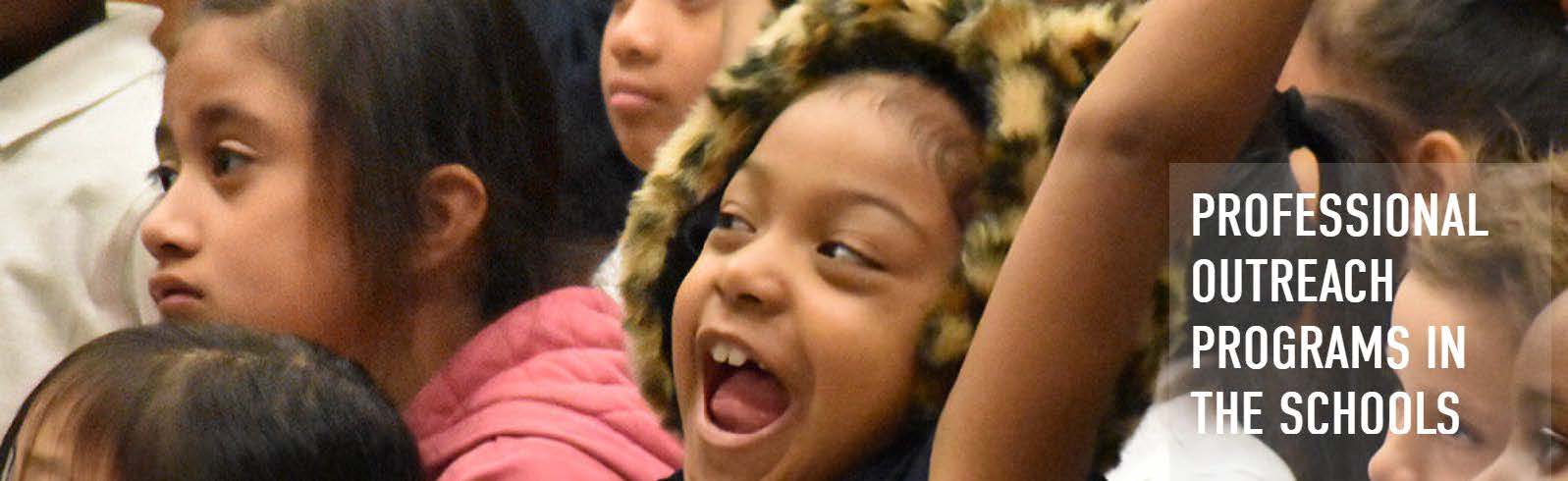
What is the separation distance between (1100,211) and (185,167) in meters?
1.09

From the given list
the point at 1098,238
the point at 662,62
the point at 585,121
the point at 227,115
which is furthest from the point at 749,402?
the point at 585,121

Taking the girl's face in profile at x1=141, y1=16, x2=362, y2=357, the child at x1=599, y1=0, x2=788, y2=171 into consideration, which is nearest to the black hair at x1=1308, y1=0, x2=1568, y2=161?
the child at x1=599, y1=0, x2=788, y2=171

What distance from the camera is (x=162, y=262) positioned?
80.4 inches

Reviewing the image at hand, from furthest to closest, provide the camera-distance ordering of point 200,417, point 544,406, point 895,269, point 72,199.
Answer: point 72,199 < point 544,406 < point 200,417 < point 895,269

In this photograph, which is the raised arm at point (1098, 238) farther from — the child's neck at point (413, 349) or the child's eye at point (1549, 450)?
the child's neck at point (413, 349)

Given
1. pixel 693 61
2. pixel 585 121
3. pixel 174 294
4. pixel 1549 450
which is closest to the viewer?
pixel 1549 450

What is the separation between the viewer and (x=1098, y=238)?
1.22 meters

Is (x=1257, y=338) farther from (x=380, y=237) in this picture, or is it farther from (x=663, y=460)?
(x=380, y=237)

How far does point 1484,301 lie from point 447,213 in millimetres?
1099

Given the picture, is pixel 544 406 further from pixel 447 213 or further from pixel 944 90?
pixel 944 90

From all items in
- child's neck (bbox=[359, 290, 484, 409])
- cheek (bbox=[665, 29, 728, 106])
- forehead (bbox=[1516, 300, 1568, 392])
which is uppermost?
forehead (bbox=[1516, 300, 1568, 392])

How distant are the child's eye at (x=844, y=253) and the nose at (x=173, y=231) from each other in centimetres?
77

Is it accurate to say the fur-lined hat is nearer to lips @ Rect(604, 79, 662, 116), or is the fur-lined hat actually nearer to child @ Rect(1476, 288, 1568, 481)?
child @ Rect(1476, 288, 1568, 481)

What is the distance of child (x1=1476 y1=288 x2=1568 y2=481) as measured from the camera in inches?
42.9
